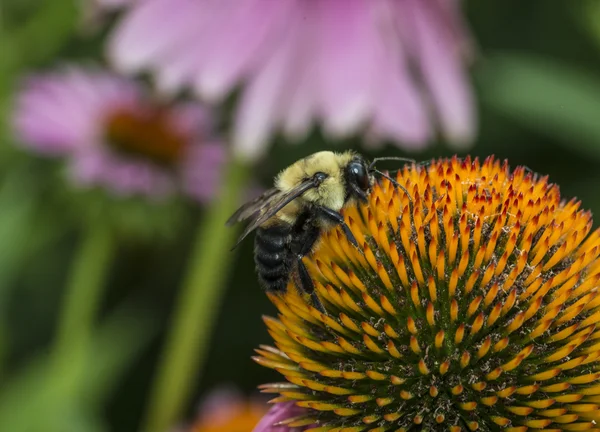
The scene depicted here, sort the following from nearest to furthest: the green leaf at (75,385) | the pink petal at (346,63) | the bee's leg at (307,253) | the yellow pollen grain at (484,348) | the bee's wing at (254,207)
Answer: the yellow pollen grain at (484,348), the bee's leg at (307,253), the bee's wing at (254,207), the pink petal at (346,63), the green leaf at (75,385)

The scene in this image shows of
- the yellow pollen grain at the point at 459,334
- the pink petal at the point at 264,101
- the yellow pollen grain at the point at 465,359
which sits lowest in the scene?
the yellow pollen grain at the point at 465,359

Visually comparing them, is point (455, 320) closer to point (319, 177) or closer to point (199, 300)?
point (319, 177)

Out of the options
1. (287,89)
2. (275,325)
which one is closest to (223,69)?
(287,89)

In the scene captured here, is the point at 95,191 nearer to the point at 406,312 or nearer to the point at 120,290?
the point at 120,290

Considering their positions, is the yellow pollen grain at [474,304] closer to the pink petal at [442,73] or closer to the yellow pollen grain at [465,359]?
the yellow pollen grain at [465,359]

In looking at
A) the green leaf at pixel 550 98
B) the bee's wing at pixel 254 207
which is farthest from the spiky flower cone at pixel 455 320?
the green leaf at pixel 550 98

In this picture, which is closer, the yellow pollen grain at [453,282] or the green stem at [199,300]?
the yellow pollen grain at [453,282]

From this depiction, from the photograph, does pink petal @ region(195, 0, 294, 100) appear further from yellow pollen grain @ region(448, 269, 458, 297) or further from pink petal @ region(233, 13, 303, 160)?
yellow pollen grain @ region(448, 269, 458, 297)

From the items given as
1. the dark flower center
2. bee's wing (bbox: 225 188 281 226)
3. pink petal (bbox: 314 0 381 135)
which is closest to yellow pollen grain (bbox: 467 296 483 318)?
bee's wing (bbox: 225 188 281 226)
